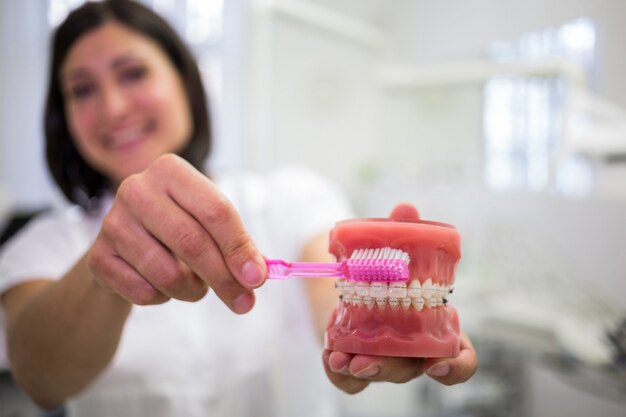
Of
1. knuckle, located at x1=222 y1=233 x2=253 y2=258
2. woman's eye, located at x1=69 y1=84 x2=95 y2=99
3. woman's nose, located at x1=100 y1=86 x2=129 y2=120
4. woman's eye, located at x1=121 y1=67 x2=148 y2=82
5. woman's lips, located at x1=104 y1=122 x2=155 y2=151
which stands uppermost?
woman's eye, located at x1=121 y1=67 x2=148 y2=82

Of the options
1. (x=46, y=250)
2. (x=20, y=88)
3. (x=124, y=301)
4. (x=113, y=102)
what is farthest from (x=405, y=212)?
(x=20, y=88)

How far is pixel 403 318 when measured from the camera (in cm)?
36

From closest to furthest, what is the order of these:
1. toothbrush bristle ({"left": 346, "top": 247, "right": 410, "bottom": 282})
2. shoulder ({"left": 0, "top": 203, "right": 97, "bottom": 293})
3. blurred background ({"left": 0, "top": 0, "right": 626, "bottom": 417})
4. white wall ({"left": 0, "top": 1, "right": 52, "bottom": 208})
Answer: toothbrush bristle ({"left": 346, "top": 247, "right": 410, "bottom": 282})
blurred background ({"left": 0, "top": 0, "right": 626, "bottom": 417})
shoulder ({"left": 0, "top": 203, "right": 97, "bottom": 293})
white wall ({"left": 0, "top": 1, "right": 52, "bottom": 208})

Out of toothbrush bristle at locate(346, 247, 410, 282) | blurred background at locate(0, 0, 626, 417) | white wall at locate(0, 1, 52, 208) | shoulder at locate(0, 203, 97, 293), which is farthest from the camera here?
white wall at locate(0, 1, 52, 208)

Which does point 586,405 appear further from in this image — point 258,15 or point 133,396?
point 258,15

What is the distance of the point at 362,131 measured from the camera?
1600 mm

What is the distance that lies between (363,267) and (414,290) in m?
0.05

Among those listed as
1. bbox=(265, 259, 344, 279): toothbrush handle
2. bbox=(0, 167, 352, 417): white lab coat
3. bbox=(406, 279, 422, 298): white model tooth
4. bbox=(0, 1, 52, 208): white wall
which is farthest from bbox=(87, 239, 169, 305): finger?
bbox=(0, 1, 52, 208): white wall

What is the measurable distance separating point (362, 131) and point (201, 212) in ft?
4.20

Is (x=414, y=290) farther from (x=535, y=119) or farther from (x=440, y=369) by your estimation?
(x=535, y=119)

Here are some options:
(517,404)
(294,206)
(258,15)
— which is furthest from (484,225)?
(258,15)

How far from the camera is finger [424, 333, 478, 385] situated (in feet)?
1.17

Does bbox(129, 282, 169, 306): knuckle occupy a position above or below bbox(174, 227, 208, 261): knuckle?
below

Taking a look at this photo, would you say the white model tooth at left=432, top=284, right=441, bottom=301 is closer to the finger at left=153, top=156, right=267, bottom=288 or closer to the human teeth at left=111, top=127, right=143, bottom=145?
the finger at left=153, top=156, right=267, bottom=288
